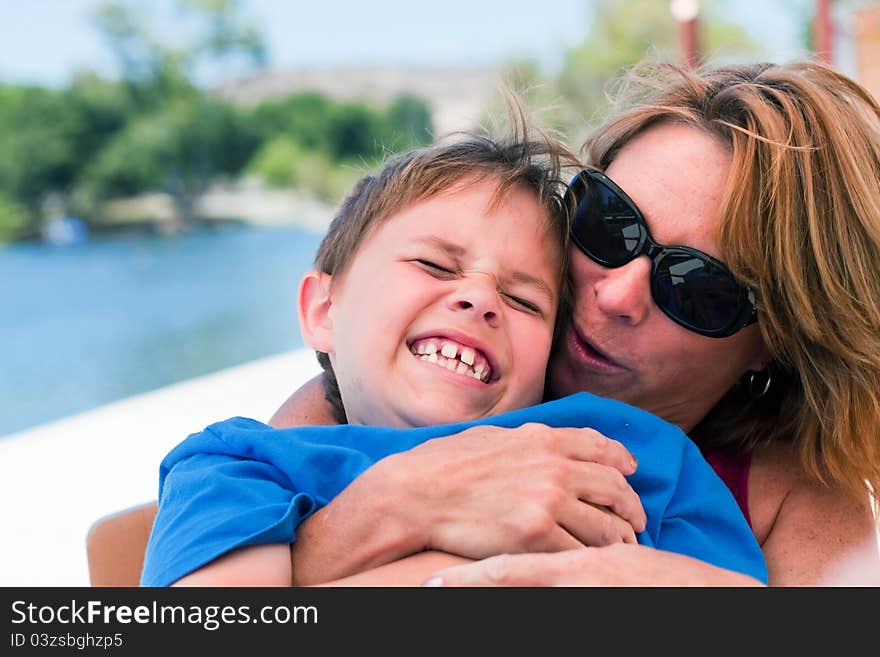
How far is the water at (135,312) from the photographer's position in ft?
53.1

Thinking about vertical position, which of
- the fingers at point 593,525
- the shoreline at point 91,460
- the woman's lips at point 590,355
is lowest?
the shoreline at point 91,460

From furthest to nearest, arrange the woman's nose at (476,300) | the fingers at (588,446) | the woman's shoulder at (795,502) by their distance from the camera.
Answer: the woman's shoulder at (795,502), the woman's nose at (476,300), the fingers at (588,446)

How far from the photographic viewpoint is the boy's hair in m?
2.21

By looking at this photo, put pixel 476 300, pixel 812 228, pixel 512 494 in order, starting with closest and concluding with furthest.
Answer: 1. pixel 512 494
2. pixel 476 300
3. pixel 812 228

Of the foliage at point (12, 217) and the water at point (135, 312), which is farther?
the foliage at point (12, 217)

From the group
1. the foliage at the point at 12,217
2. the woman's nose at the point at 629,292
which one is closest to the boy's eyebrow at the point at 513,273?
the woman's nose at the point at 629,292

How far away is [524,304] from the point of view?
2.14 metres

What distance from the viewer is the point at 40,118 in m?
→ 29.4

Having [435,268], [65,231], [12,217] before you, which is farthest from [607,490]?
[12,217]

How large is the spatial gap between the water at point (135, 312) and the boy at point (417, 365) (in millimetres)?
11019

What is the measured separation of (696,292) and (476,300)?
0.50 metres

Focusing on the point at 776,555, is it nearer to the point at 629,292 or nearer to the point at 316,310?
the point at 629,292

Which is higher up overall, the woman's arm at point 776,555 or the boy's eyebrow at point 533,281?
the boy's eyebrow at point 533,281

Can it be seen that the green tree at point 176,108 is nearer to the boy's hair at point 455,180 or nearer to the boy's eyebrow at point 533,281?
the boy's hair at point 455,180
